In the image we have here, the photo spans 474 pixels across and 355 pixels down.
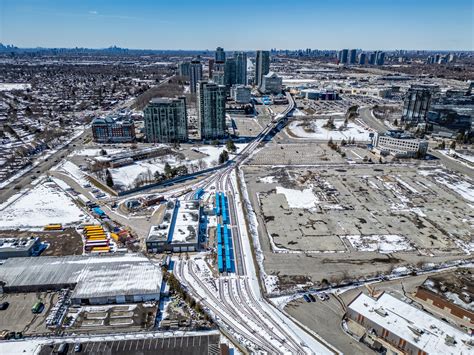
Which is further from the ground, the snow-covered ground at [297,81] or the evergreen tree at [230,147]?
the snow-covered ground at [297,81]

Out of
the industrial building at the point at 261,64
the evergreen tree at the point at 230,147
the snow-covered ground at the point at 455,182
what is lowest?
the snow-covered ground at the point at 455,182

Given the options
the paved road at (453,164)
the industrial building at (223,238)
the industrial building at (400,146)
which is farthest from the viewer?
the industrial building at (400,146)

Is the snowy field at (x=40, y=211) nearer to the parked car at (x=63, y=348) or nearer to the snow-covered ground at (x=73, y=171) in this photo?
the snow-covered ground at (x=73, y=171)

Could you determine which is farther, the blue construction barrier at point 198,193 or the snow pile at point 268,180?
the snow pile at point 268,180

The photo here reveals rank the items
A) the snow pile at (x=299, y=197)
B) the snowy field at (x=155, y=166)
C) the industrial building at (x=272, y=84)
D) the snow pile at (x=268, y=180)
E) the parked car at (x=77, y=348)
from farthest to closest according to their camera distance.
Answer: the industrial building at (x=272, y=84) → the snowy field at (x=155, y=166) → the snow pile at (x=268, y=180) → the snow pile at (x=299, y=197) → the parked car at (x=77, y=348)

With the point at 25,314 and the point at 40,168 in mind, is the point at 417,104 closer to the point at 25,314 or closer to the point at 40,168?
the point at 40,168

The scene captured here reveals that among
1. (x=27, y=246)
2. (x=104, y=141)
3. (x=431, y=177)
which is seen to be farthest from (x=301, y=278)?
(x=104, y=141)

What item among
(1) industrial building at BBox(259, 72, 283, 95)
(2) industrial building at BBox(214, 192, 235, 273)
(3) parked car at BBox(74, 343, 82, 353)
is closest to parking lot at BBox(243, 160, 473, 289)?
(2) industrial building at BBox(214, 192, 235, 273)

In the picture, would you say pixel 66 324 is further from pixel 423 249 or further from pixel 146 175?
pixel 423 249

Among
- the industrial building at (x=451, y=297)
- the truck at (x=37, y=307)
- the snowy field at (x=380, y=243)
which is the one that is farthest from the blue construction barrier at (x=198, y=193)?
the industrial building at (x=451, y=297)
